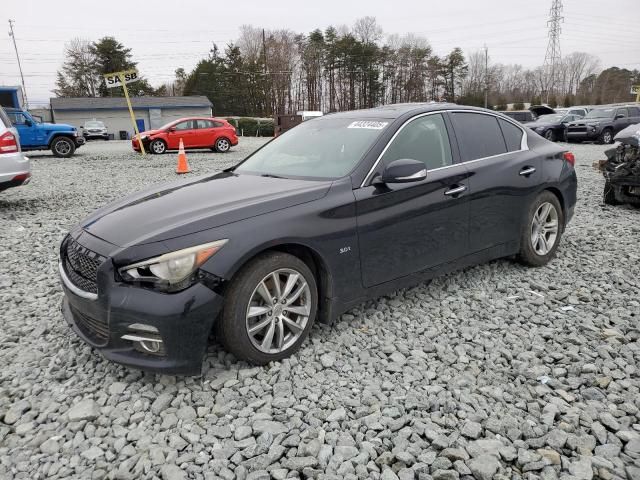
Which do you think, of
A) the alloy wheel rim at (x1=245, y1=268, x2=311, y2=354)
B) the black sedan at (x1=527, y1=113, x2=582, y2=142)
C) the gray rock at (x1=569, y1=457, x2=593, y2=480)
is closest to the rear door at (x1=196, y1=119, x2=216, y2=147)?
the black sedan at (x1=527, y1=113, x2=582, y2=142)

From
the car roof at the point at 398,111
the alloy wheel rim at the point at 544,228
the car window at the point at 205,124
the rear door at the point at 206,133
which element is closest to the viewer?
the car roof at the point at 398,111

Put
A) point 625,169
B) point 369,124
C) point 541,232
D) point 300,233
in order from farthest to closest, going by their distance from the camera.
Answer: point 625,169, point 541,232, point 369,124, point 300,233

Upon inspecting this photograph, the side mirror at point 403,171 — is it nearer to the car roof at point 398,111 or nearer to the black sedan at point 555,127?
the car roof at point 398,111

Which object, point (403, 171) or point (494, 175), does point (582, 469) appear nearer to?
point (403, 171)

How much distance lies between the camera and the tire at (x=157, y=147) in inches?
804

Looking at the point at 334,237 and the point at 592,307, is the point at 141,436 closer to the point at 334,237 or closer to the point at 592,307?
the point at 334,237

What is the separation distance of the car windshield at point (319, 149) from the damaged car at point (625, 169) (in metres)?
5.11

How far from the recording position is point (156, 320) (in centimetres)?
272

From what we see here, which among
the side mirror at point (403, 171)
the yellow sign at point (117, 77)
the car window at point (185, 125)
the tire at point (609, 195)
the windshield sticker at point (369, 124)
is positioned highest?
the yellow sign at point (117, 77)

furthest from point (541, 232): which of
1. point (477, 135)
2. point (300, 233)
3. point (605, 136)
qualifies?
point (605, 136)

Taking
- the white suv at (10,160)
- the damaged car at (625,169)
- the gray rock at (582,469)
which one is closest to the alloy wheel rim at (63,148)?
the white suv at (10,160)

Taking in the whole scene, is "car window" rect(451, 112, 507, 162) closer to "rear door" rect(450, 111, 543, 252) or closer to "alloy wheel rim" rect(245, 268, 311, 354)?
"rear door" rect(450, 111, 543, 252)

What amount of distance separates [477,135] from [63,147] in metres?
19.1

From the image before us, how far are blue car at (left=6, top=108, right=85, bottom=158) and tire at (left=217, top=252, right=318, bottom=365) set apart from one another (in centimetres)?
1884
